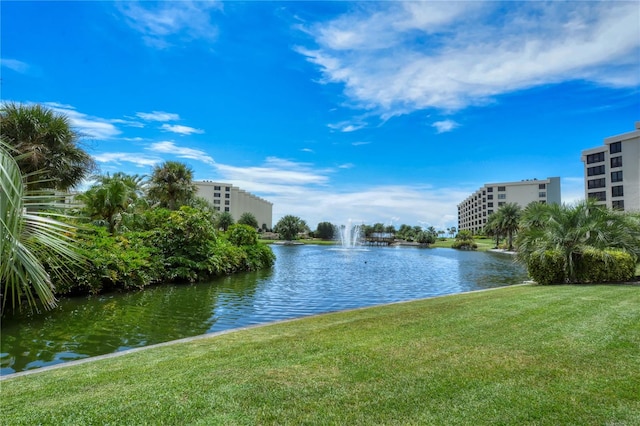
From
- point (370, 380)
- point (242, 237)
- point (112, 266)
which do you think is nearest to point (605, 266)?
point (370, 380)

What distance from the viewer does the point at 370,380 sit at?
457 centimetres

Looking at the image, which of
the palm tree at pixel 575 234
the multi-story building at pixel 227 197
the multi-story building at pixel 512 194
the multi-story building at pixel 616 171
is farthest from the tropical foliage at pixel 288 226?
the palm tree at pixel 575 234

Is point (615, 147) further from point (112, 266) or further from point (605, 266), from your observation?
point (112, 266)

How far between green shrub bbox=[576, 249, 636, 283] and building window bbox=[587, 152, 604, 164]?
61966mm

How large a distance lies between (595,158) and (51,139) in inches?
2949

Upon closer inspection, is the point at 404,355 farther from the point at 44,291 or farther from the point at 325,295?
the point at 325,295

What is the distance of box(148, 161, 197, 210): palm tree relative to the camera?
35.7 metres

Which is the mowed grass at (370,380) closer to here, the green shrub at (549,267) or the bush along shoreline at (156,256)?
the green shrub at (549,267)

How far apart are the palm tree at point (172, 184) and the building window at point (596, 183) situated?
207ft

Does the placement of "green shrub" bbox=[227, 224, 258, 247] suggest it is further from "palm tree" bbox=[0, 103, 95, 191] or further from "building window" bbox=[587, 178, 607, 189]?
"building window" bbox=[587, 178, 607, 189]

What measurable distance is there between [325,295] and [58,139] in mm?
12642

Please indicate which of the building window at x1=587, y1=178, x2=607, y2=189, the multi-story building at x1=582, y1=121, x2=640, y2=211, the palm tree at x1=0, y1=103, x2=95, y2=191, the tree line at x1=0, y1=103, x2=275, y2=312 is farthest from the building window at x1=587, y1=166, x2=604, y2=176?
the palm tree at x1=0, y1=103, x2=95, y2=191

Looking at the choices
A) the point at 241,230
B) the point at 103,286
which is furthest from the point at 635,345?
the point at 241,230

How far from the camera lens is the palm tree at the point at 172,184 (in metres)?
35.7
